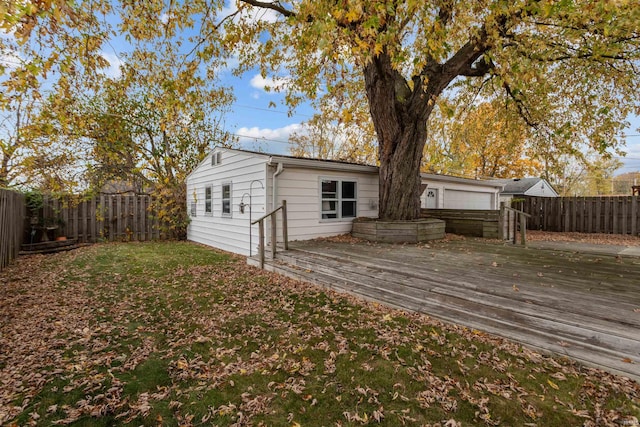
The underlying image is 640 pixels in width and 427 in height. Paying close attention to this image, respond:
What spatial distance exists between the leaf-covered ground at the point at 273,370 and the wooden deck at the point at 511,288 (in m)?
0.21

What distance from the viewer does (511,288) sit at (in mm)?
3881

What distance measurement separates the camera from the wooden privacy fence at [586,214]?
38.0 feet

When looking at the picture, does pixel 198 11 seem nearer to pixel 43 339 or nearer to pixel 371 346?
pixel 43 339

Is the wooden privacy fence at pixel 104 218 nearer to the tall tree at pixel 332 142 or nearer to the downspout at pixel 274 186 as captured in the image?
the downspout at pixel 274 186

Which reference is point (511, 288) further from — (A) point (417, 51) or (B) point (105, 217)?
(B) point (105, 217)

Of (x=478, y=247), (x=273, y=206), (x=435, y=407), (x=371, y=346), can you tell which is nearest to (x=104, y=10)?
(x=273, y=206)

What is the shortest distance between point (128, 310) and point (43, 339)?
104 cm

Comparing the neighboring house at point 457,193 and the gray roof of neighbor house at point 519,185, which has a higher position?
the gray roof of neighbor house at point 519,185

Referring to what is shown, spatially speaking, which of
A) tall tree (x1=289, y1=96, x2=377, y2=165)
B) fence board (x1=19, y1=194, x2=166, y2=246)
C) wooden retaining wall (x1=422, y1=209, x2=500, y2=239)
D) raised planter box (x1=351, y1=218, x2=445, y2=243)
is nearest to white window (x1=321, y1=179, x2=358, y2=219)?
raised planter box (x1=351, y1=218, x2=445, y2=243)

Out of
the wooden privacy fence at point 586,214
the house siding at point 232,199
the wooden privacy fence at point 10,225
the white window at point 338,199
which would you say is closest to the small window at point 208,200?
the house siding at point 232,199

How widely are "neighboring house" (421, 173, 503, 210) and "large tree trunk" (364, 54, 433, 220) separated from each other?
8.26 feet

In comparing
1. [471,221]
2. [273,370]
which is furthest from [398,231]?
[273,370]

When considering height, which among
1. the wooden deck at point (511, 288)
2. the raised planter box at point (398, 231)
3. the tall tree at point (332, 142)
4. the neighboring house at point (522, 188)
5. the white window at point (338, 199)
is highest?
the tall tree at point (332, 142)

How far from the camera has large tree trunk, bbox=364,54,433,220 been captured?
308 inches
